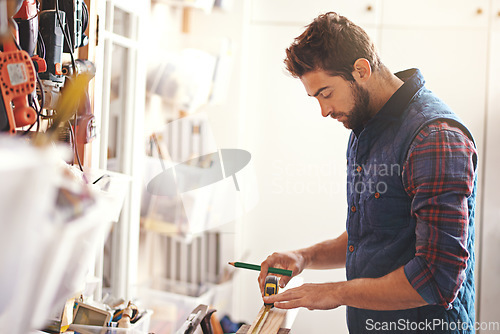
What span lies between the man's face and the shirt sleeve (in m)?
0.22

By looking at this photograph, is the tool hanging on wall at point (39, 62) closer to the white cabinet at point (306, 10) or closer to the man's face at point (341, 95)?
the man's face at point (341, 95)

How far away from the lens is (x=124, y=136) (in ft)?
6.35

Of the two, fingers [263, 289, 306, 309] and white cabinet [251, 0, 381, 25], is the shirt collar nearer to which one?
fingers [263, 289, 306, 309]

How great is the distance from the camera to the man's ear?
112 centimetres

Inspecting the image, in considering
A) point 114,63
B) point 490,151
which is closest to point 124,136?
point 114,63

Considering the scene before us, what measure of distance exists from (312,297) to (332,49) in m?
0.55

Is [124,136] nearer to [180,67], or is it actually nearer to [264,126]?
[180,67]

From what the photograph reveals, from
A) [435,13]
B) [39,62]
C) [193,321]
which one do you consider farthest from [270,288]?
[435,13]

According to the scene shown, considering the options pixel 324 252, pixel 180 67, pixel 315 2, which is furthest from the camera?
pixel 315 2

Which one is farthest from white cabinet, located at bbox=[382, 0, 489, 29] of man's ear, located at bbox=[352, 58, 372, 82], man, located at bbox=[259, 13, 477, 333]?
man's ear, located at bbox=[352, 58, 372, 82]

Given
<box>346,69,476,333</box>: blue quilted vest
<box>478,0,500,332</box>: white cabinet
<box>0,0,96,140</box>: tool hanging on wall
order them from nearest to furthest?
<box>0,0,96,140</box>: tool hanging on wall, <box>346,69,476,333</box>: blue quilted vest, <box>478,0,500,332</box>: white cabinet

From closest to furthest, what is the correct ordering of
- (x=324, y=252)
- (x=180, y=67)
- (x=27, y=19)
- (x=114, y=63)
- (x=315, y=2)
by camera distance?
(x=27, y=19) < (x=324, y=252) < (x=114, y=63) < (x=180, y=67) < (x=315, y=2)

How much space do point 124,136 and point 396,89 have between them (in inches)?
44.5

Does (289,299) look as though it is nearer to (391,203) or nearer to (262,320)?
(262,320)
